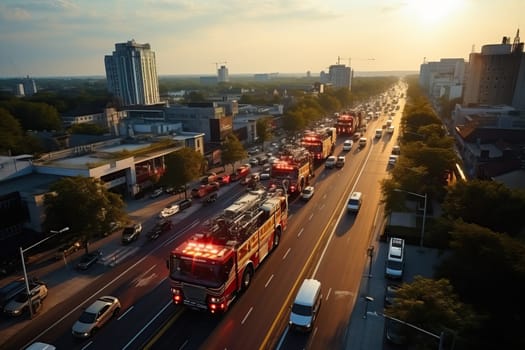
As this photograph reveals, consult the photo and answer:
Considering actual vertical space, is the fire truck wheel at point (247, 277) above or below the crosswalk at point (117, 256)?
above

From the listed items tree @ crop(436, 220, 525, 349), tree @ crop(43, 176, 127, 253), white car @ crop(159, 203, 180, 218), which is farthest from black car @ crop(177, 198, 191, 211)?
tree @ crop(436, 220, 525, 349)

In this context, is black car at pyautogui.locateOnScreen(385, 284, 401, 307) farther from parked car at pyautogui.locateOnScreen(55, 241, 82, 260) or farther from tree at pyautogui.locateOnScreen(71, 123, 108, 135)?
tree at pyautogui.locateOnScreen(71, 123, 108, 135)

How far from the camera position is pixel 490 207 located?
101 ft

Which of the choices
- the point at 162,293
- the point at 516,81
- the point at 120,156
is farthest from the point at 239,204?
the point at 516,81

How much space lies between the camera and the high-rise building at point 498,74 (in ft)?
402

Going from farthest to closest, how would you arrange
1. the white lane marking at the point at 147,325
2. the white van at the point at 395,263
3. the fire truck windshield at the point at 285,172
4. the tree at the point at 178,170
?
1. the tree at the point at 178,170
2. the fire truck windshield at the point at 285,172
3. the white van at the point at 395,263
4. the white lane marking at the point at 147,325

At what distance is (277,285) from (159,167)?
127 ft

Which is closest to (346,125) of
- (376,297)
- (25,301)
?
(376,297)

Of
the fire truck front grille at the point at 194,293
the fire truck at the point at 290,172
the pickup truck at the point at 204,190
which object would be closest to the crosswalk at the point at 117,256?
the fire truck front grille at the point at 194,293

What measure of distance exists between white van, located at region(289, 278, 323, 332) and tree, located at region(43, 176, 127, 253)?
71.0ft

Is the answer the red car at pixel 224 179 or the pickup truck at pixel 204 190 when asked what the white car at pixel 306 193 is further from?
the red car at pixel 224 179

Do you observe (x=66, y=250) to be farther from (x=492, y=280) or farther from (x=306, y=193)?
(x=492, y=280)

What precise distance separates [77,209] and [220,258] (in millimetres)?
18556

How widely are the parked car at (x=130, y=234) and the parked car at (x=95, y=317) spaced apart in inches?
519
